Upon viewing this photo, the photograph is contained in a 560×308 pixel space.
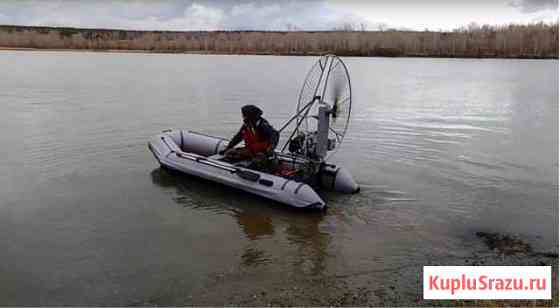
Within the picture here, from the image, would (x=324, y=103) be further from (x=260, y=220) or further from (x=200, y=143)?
(x=200, y=143)

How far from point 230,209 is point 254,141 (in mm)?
1212

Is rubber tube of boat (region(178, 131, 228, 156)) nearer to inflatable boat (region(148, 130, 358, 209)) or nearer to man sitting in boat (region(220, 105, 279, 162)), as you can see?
inflatable boat (region(148, 130, 358, 209))

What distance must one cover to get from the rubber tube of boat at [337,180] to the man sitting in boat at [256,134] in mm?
893

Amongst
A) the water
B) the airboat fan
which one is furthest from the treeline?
the airboat fan

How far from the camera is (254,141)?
809 centimetres

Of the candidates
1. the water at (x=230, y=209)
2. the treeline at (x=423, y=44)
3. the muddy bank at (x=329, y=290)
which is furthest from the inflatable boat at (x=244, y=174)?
the treeline at (x=423, y=44)

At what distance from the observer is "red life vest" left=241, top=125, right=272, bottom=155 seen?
8.05m

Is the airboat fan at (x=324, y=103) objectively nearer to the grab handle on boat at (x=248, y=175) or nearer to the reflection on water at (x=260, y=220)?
the grab handle on boat at (x=248, y=175)

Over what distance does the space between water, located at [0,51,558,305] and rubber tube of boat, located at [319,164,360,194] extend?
14 centimetres

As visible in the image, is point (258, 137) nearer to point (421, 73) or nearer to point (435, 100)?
point (435, 100)

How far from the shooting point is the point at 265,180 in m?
7.55

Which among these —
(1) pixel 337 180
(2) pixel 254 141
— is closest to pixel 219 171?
(2) pixel 254 141

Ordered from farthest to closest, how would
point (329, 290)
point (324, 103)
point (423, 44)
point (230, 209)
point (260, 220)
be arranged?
point (423, 44)
point (324, 103)
point (230, 209)
point (260, 220)
point (329, 290)

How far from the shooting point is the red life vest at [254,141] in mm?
8055
